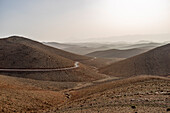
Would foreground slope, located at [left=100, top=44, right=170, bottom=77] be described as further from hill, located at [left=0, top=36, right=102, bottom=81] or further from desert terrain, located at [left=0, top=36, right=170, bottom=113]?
hill, located at [left=0, top=36, right=102, bottom=81]

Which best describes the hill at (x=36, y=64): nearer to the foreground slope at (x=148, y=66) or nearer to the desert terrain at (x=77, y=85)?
the desert terrain at (x=77, y=85)

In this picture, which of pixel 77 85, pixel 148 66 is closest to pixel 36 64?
pixel 77 85

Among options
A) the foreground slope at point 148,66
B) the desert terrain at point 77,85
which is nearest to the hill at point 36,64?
the desert terrain at point 77,85

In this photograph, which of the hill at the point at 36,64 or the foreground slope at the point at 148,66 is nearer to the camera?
the hill at the point at 36,64

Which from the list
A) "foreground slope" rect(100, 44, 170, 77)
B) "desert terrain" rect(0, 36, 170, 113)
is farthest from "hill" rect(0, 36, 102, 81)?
"foreground slope" rect(100, 44, 170, 77)

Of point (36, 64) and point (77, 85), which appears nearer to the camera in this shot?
point (77, 85)

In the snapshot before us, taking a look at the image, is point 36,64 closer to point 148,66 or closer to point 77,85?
point 77,85

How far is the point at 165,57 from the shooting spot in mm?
64188

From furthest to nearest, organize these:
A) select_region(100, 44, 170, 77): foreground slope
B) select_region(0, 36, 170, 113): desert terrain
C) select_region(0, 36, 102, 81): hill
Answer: select_region(100, 44, 170, 77): foreground slope
select_region(0, 36, 102, 81): hill
select_region(0, 36, 170, 113): desert terrain

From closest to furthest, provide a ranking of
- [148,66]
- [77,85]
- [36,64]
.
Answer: [77,85], [36,64], [148,66]

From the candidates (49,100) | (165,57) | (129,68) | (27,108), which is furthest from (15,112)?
(165,57)

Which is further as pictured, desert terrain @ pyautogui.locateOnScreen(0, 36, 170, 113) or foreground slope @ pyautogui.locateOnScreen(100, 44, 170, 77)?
foreground slope @ pyautogui.locateOnScreen(100, 44, 170, 77)

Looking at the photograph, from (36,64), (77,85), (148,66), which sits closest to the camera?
(77,85)

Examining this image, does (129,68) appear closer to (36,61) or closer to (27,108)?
(36,61)
